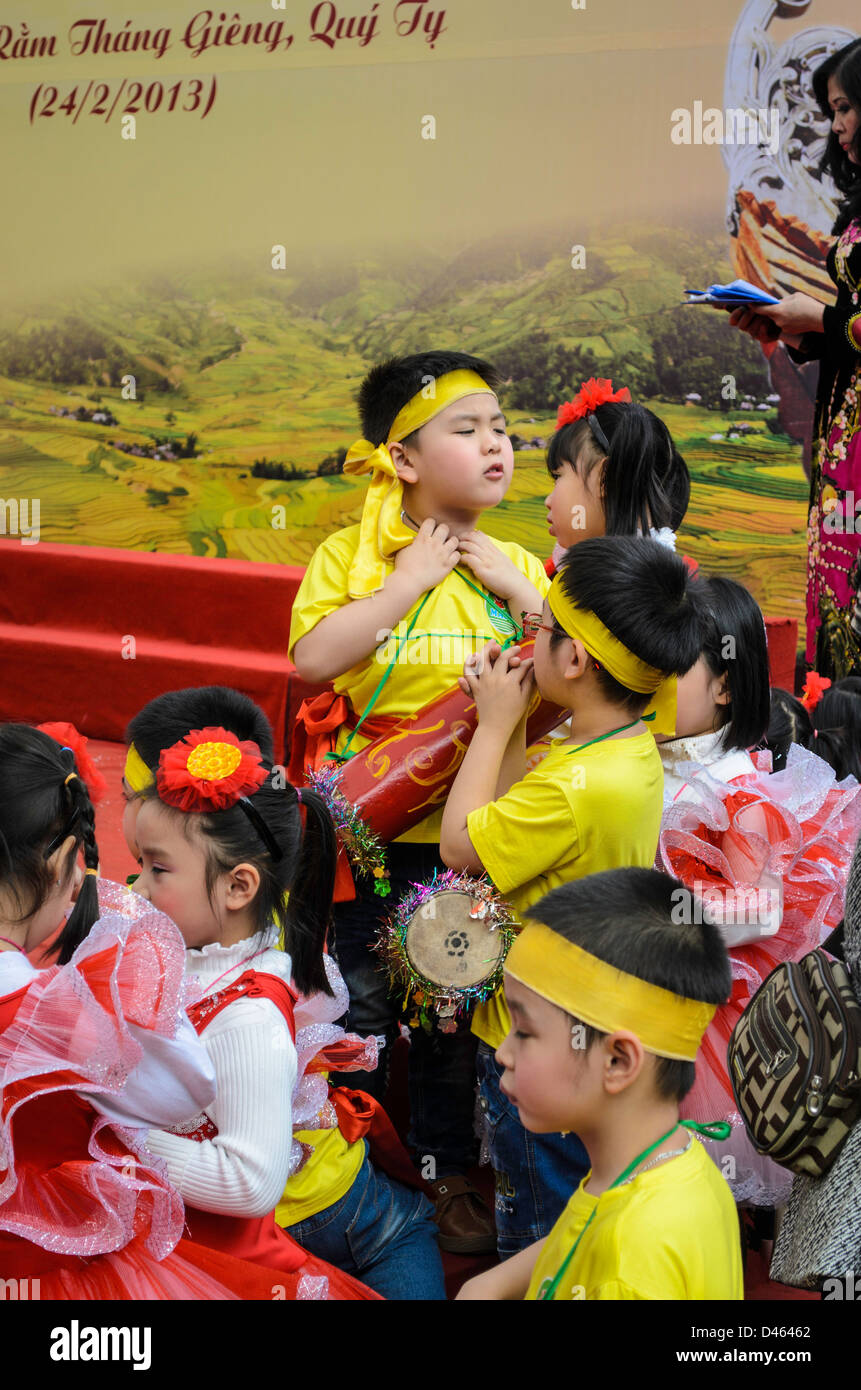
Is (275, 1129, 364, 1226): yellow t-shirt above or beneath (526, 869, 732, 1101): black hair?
beneath

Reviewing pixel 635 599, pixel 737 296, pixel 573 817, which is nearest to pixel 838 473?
pixel 737 296

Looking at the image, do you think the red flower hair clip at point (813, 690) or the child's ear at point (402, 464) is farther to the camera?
the red flower hair clip at point (813, 690)

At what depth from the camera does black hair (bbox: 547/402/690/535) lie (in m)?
2.20

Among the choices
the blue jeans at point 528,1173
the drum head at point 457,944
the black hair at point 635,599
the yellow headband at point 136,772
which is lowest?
the blue jeans at point 528,1173

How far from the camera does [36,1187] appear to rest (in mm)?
1347

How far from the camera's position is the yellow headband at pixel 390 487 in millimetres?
2211

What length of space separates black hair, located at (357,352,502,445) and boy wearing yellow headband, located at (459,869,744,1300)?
1.20 metres

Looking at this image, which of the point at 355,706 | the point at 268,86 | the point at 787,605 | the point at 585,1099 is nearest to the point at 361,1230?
the point at 585,1099

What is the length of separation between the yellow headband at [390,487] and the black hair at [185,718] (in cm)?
38

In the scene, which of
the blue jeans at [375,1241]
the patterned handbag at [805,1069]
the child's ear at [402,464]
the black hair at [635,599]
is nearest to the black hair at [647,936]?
the patterned handbag at [805,1069]

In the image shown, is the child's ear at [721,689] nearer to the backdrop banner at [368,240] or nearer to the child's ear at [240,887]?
the child's ear at [240,887]

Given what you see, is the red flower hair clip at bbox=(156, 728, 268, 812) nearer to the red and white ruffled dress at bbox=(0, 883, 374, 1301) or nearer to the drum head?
the red and white ruffled dress at bbox=(0, 883, 374, 1301)

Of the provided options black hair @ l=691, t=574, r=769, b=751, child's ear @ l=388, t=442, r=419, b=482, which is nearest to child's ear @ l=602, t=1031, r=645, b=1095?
black hair @ l=691, t=574, r=769, b=751

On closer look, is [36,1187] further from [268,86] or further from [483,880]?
[268,86]
